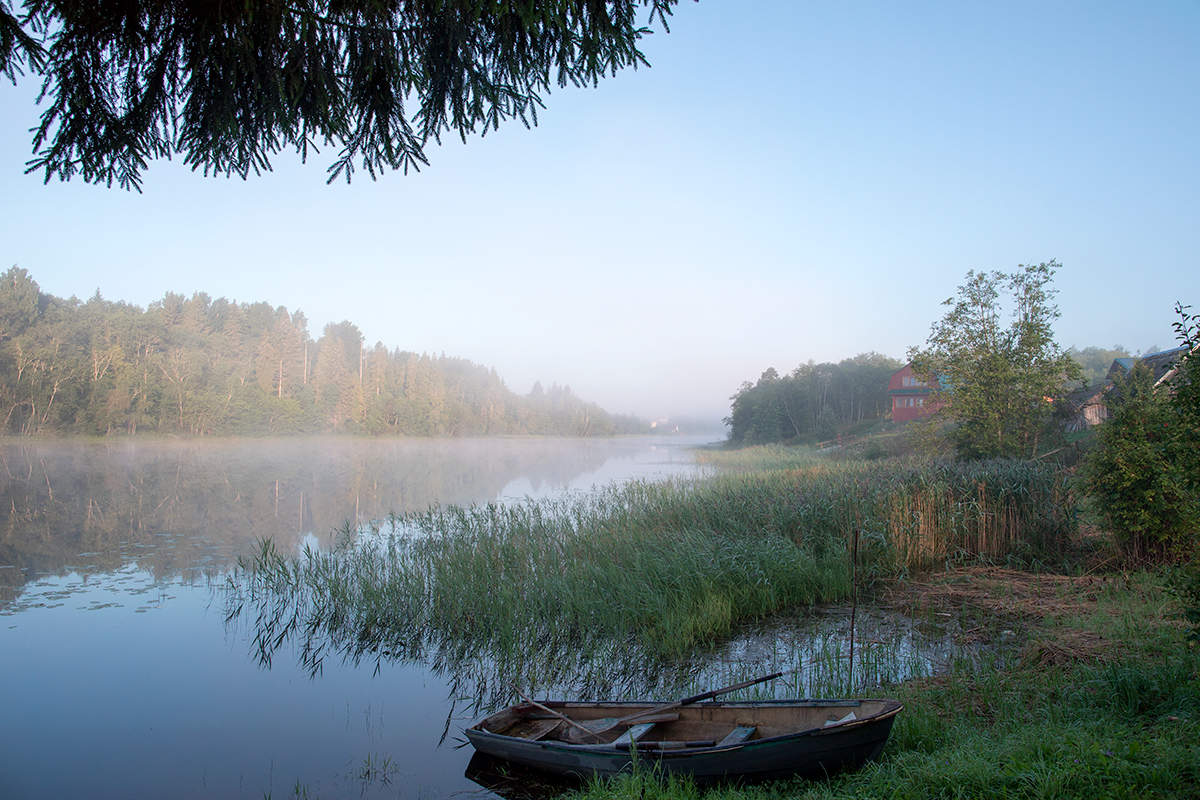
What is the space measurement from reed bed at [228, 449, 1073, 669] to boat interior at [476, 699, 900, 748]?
2.31 meters

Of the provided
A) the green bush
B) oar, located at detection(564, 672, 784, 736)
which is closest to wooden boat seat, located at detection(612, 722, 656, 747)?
oar, located at detection(564, 672, 784, 736)

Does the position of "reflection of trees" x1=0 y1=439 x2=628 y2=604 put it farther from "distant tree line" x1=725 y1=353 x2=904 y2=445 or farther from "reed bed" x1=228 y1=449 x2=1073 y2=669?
"distant tree line" x1=725 y1=353 x2=904 y2=445

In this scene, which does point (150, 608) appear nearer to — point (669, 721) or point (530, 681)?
point (530, 681)

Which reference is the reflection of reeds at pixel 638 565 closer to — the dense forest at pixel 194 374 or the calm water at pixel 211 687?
the calm water at pixel 211 687

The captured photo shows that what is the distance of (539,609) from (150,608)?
6998mm

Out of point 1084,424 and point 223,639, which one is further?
point 1084,424

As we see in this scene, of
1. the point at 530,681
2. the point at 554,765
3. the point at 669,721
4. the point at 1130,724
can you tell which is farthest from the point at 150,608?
the point at 1130,724

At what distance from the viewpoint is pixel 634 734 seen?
4.75 m

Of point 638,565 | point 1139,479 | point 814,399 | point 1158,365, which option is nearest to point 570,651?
point 638,565

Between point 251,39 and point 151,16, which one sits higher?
point 151,16

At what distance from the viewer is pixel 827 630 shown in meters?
8.09

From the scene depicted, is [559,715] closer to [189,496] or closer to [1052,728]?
[1052,728]

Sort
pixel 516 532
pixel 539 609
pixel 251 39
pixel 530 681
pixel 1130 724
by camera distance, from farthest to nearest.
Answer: pixel 516 532 < pixel 539 609 < pixel 530 681 < pixel 1130 724 < pixel 251 39

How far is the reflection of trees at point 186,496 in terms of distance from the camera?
47.0 ft
